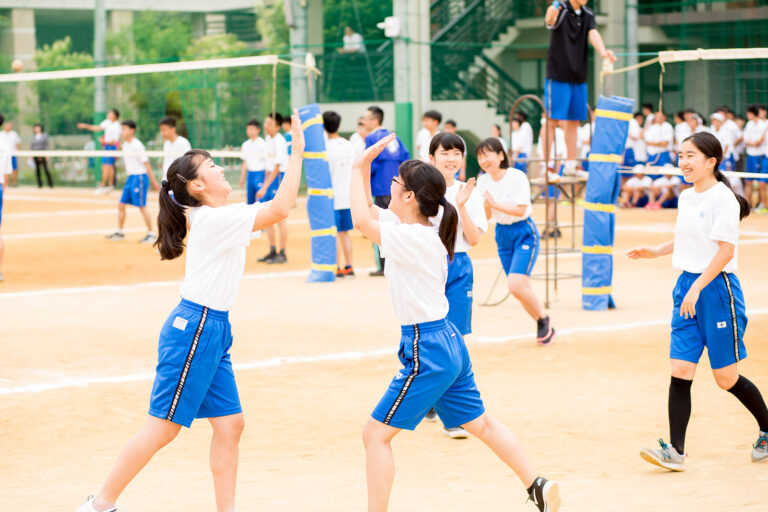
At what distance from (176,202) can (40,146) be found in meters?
26.7

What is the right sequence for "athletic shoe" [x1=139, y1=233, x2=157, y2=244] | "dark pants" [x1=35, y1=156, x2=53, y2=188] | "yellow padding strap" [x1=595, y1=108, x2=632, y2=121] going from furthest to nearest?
"dark pants" [x1=35, y1=156, x2=53, y2=188]
"athletic shoe" [x1=139, y1=233, x2=157, y2=244]
"yellow padding strap" [x1=595, y1=108, x2=632, y2=121]

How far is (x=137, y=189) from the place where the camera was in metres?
16.2

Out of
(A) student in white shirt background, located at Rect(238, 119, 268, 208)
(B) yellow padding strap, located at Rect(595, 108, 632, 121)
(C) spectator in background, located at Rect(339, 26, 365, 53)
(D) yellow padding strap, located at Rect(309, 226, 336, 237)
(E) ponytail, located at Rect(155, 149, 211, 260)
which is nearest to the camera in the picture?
(E) ponytail, located at Rect(155, 149, 211, 260)

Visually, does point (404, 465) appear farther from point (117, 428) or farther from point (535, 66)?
point (535, 66)

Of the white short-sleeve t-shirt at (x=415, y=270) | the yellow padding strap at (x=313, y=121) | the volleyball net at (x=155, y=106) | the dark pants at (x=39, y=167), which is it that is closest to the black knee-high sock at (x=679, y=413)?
the white short-sleeve t-shirt at (x=415, y=270)

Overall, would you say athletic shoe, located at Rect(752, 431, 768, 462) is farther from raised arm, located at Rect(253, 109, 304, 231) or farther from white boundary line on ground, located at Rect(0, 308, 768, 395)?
white boundary line on ground, located at Rect(0, 308, 768, 395)

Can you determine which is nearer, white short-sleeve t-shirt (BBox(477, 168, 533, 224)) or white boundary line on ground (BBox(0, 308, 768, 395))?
white boundary line on ground (BBox(0, 308, 768, 395))

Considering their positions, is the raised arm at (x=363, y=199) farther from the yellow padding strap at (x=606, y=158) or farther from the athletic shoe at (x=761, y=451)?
the yellow padding strap at (x=606, y=158)

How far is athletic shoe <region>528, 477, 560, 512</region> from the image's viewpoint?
175 inches

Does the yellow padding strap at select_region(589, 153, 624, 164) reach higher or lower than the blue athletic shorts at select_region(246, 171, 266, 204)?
higher

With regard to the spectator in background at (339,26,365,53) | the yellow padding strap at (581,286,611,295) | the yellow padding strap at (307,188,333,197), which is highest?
the spectator in background at (339,26,365,53)

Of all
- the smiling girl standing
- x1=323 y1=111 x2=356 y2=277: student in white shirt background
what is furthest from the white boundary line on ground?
x1=323 y1=111 x2=356 y2=277: student in white shirt background

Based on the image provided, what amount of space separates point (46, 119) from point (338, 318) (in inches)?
923

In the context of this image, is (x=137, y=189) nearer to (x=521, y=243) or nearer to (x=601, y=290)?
(x=601, y=290)
